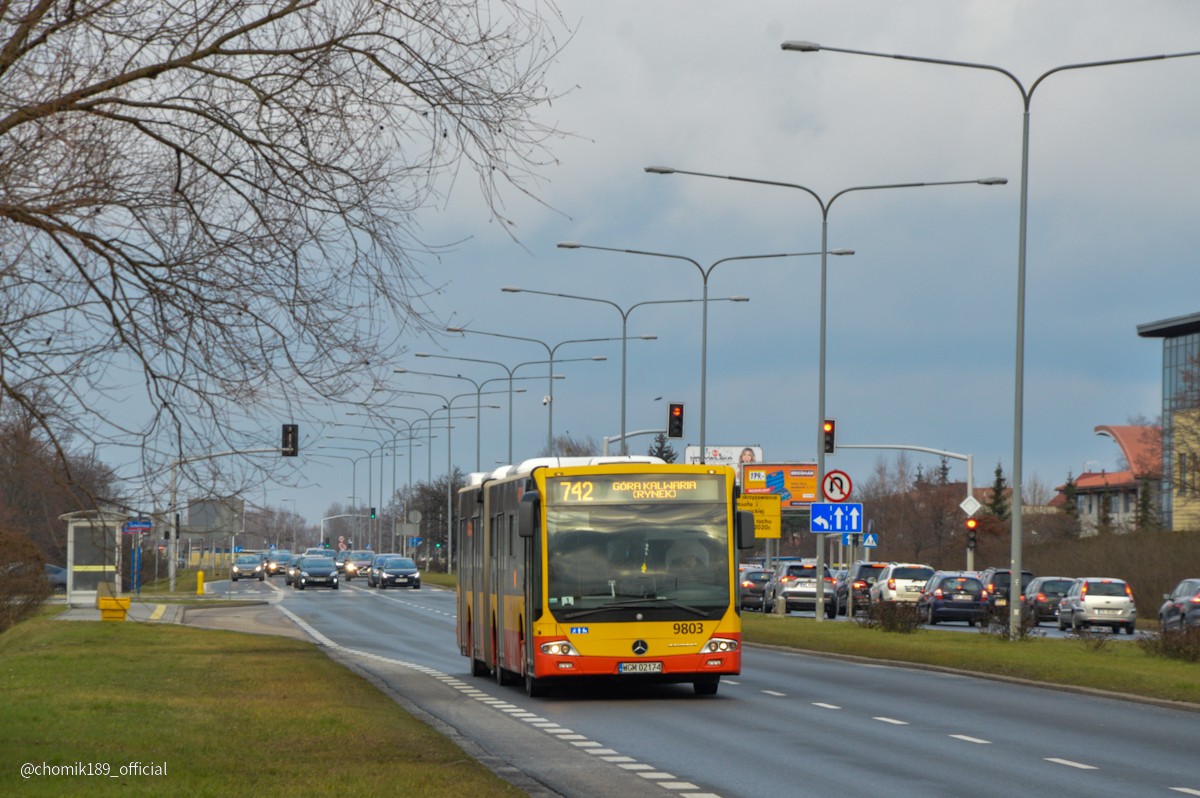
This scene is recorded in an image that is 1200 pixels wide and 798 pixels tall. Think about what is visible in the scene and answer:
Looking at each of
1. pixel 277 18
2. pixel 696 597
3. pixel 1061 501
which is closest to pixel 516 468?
pixel 696 597

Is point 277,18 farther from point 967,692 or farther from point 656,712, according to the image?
point 967,692

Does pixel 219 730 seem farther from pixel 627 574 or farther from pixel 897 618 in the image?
pixel 897 618

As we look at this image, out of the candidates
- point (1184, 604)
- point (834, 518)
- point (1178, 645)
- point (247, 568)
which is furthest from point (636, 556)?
point (247, 568)

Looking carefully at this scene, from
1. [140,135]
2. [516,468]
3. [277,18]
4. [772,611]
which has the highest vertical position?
[277,18]

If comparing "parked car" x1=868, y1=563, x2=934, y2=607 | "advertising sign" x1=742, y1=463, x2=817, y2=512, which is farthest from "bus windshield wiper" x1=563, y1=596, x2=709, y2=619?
"advertising sign" x1=742, y1=463, x2=817, y2=512

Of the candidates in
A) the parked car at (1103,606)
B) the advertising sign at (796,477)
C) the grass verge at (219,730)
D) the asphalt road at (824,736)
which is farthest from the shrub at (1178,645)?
the advertising sign at (796,477)

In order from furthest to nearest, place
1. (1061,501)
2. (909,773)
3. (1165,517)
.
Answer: (1061,501) → (1165,517) → (909,773)

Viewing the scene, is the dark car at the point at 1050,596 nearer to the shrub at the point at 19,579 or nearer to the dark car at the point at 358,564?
the shrub at the point at 19,579

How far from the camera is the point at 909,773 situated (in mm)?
12695

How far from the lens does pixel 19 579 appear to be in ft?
89.8

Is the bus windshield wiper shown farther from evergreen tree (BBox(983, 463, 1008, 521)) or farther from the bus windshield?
evergreen tree (BBox(983, 463, 1008, 521))

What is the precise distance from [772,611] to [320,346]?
49.4m

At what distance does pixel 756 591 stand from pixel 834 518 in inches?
882

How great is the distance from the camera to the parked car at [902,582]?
49.6m
